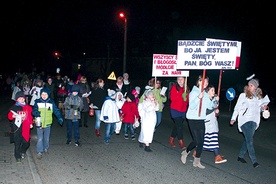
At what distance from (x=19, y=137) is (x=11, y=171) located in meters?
0.90

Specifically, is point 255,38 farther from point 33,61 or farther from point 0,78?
point 33,61

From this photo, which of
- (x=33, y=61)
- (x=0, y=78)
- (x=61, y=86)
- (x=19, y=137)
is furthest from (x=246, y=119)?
(x=33, y=61)

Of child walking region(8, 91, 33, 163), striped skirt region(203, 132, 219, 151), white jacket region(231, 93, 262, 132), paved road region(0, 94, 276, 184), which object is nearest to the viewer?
paved road region(0, 94, 276, 184)

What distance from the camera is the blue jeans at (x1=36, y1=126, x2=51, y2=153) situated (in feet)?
26.0

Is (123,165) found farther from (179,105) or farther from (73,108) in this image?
(179,105)

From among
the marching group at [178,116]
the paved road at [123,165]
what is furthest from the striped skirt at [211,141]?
the paved road at [123,165]

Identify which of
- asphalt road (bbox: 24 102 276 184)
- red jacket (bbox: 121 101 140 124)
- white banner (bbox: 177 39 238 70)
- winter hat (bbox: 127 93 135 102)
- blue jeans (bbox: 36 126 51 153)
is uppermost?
white banner (bbox: 177 39 238 70)

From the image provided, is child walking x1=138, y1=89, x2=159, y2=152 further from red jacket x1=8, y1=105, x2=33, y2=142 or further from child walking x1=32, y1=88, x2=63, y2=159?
red jacket x1=8, y1=105, x2=33, y2=142

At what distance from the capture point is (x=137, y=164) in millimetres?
7680

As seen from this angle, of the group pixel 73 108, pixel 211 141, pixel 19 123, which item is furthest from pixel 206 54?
pixel 19 123

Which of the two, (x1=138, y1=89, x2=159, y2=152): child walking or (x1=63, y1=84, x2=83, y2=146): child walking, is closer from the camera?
(x1=138, y1=89, x2=159, y2=152): child walking

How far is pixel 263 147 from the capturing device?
1023cm

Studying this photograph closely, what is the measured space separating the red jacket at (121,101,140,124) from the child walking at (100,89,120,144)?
0.28m

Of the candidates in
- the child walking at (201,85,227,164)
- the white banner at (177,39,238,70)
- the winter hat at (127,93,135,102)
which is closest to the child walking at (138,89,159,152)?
the white banner at (177,39,238,70)
